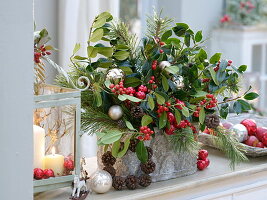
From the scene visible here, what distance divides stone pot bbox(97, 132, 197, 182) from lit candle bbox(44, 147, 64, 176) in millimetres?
155

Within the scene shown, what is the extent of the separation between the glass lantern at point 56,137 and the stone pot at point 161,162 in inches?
5.0

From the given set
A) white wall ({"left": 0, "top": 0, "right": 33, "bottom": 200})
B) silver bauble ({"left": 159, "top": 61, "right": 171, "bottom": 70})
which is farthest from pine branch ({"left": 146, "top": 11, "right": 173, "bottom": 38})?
white wall ({"left": 0, "top": 0, "right": 33, "bottom": 200})

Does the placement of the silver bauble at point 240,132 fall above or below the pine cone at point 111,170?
above

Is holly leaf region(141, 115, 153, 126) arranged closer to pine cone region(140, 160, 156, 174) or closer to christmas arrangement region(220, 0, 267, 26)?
pine cone region(140, 160, 156, 174)

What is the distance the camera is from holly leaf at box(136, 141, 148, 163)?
4.59 feet

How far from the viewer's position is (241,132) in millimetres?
1799

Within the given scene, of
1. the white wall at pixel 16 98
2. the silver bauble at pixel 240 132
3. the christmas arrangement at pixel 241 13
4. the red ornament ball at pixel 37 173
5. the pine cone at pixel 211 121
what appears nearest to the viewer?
the white wall at pixel 16 98

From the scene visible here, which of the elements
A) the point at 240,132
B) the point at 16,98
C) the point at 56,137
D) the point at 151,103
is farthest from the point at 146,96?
the point at 240,132

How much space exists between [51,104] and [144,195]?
321 millimetres

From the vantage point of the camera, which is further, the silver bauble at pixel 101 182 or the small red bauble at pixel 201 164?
the small red bauble at pixel 201 164

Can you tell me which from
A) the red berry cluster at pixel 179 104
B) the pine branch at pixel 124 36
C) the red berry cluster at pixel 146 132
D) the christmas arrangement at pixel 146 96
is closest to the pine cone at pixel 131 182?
the christmas arrangement at pixel 146 96

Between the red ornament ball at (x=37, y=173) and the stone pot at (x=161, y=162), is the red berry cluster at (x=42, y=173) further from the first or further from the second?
the stone pot at (x=161, y=162)

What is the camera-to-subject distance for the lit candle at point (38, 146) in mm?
1328

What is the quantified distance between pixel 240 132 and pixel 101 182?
1.94 ft
